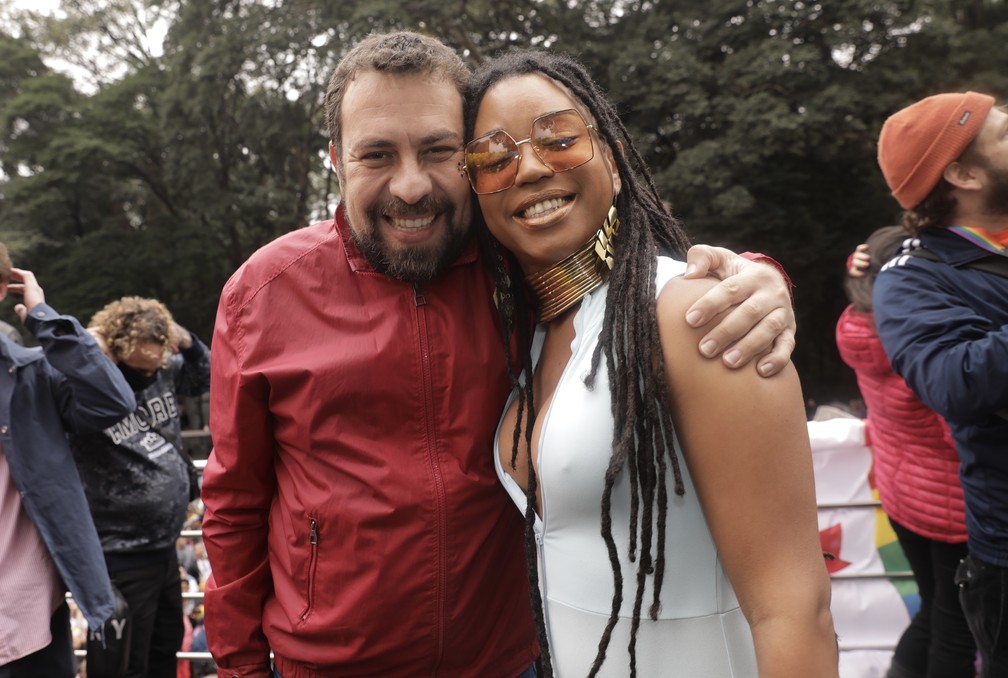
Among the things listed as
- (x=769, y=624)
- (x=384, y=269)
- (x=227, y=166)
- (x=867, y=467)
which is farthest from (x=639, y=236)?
(x=227, y=166)

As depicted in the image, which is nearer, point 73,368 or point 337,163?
point 337,163

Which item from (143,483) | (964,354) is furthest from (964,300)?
(143,483)

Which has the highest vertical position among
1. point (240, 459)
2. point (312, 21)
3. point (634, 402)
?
point (312, 21)

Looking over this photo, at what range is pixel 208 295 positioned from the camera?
2073 cm

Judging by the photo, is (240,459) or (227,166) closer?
(240,459)

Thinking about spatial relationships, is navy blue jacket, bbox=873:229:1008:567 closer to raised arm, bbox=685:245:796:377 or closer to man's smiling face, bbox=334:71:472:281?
raised arm, bbox=685:245:796:377

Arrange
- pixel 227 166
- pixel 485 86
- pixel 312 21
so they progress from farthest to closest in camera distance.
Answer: pixel 227 166 < pixel 312 21 < pixel 485 86

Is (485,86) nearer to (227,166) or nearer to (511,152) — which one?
(511,152)

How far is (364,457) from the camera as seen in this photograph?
1.92m

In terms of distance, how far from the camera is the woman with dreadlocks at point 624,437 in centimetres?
142

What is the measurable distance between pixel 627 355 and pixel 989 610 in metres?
1.70

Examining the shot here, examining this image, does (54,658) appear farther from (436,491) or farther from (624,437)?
(624,437)

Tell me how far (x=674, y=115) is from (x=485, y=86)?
14194mm

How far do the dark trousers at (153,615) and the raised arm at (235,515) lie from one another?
182 cm
